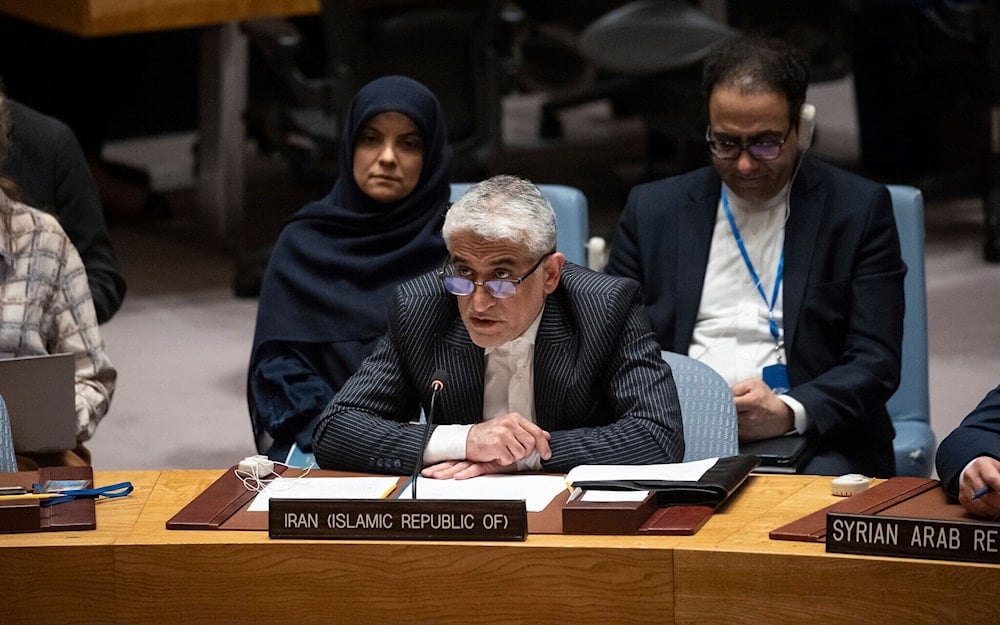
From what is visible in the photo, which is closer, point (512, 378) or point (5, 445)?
point (5, 445)

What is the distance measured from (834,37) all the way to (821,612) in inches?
175

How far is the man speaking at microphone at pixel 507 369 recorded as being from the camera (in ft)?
9.63

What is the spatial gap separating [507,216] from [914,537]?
95cm

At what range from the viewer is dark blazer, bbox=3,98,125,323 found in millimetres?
3943

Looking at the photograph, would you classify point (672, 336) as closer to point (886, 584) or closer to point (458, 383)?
point (458, 383)

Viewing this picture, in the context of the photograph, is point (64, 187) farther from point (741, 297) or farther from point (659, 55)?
point (659, 55)

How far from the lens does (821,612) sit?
2416 mm

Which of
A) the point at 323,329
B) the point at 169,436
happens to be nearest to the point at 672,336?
the point at 323,329

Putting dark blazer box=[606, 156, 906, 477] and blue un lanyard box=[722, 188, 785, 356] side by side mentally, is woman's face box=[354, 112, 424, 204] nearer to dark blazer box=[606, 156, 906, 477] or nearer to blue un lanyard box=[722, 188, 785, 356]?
dark blazer box=[606, 156, 906, 477]

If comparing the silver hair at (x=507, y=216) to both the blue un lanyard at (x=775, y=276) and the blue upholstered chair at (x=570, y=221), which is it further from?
the blue upholstered chair at (x=570, y=221)

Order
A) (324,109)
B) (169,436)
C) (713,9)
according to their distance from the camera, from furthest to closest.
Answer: (713,9), (324,109), (169,436)

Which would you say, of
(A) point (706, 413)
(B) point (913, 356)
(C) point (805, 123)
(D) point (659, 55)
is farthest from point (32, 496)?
(D) point (659, 55)

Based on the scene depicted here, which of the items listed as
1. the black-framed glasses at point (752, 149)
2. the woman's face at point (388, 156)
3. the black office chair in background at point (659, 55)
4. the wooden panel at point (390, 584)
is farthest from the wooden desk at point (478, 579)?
the black office chair in background at point (659, 55)

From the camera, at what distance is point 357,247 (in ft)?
12.8
